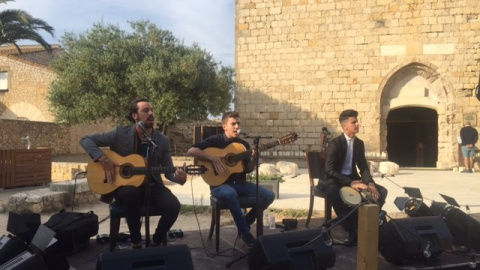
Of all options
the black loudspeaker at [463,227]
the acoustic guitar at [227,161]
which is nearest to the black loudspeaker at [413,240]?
the black loudspeaker at [463,227]

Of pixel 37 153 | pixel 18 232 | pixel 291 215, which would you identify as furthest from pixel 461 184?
pixel 37 153

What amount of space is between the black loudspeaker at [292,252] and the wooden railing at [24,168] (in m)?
8.83

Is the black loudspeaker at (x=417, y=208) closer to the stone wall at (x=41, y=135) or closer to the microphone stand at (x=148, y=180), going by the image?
the microphone stand at (x=148, y=180)

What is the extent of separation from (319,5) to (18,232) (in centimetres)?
1229

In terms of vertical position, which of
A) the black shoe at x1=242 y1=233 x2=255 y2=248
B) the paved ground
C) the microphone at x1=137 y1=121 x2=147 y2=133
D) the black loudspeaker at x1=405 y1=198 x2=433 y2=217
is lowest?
the paved ground

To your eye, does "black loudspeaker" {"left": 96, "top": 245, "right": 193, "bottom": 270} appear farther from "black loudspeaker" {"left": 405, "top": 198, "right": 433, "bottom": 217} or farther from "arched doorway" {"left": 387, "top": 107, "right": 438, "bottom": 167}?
"arched doorway" {"left": 387, "top": 107, "right": 438, "bottom": 167}

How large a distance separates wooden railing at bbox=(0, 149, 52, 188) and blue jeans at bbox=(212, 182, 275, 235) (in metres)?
7.87

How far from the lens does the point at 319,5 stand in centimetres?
1366

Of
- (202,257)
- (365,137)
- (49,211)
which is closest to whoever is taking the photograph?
(202,257)

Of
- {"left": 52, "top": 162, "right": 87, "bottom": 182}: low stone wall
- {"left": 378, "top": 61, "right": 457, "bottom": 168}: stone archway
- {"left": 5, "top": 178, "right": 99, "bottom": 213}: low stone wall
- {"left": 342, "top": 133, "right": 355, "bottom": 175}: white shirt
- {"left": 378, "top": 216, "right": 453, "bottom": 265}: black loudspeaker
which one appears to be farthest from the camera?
{"left": 378, "top": 61, "right": 457, "bottom": 168}: stone archway

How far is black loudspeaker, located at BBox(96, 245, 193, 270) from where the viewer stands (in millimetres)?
2582

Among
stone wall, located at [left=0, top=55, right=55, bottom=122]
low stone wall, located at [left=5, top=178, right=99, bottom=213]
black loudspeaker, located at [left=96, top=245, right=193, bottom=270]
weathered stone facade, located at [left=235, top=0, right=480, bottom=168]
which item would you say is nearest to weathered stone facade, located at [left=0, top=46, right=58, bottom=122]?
stone wall, located at [left=0, top=55, right=55, bottom=122]

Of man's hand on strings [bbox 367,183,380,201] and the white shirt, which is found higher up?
the white shirt

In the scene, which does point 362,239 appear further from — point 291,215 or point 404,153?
point 404,153
